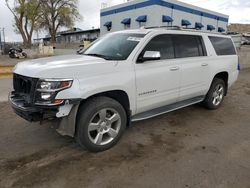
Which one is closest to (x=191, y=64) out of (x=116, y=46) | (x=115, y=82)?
(x=116, y=46)

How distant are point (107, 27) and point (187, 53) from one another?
26045 millimetres

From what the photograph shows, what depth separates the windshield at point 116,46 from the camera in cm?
383

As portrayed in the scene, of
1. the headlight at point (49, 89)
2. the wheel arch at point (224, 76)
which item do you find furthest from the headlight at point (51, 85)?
the wheel arch at point (224, 76)

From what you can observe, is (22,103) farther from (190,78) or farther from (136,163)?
(190,78)

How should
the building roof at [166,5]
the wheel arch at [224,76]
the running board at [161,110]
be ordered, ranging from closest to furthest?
the running board at [161,110] → the wheel arch at [224,76] → the building roof at [166,5]

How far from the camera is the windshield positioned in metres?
3.83

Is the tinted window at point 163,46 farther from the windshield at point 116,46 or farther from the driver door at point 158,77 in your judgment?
the windshield at point 116,46

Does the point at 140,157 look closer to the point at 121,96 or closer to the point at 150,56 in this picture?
the point at 121,96

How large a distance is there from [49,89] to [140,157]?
1.64 meters

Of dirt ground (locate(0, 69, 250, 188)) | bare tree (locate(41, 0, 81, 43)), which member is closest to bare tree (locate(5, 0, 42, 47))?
bare tree (locate(41, 0, 81, 43))

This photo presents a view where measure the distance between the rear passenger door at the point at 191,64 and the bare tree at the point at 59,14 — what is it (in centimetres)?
4770

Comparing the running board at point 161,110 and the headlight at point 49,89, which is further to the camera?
the running board at point 161,110

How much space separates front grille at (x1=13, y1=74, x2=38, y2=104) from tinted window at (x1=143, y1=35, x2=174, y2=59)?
1986mm

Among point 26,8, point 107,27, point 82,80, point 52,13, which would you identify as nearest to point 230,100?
point 82,80
